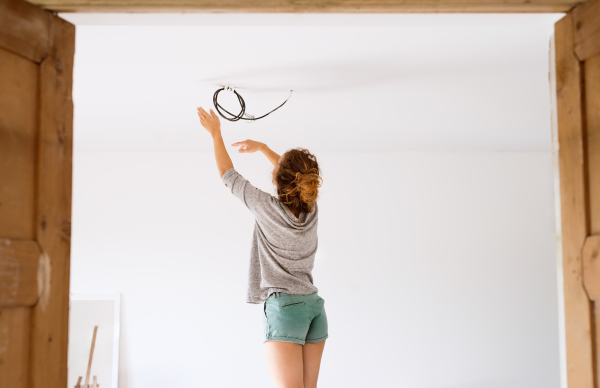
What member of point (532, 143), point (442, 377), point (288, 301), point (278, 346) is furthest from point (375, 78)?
point (442, 377)

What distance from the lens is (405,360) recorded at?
4578 millimetres

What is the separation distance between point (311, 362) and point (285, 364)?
0.51 ft

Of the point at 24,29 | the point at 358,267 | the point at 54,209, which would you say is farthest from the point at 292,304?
the point at 358,267

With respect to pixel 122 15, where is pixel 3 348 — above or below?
below

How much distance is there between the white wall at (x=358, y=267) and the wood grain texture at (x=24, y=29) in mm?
3253

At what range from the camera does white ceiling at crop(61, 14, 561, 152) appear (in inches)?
82.4

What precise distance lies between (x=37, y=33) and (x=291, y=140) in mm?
2910

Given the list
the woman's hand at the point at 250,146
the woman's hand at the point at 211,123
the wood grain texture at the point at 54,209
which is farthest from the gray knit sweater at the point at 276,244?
the wood grain texture at the point at 54,209

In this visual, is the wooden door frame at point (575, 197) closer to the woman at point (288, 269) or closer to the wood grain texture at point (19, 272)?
the woman at point (288, 269)

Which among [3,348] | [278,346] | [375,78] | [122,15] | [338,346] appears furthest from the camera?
[338,346]

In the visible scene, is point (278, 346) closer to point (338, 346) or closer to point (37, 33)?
point (37, 33)

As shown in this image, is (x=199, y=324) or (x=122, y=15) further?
(x=199, y=324)

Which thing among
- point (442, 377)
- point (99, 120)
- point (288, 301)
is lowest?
point (442, 377)

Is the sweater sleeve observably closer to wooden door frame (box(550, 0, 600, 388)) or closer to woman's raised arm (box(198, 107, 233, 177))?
woman's raised arm (box(198, 107, 233, 177))
